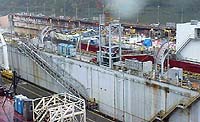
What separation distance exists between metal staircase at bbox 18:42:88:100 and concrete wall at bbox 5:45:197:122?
1.25ft

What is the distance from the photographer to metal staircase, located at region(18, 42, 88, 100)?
23.0 meters

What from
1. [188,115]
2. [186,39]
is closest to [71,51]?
[186,39]

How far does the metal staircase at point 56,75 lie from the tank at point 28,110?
19.3 ft

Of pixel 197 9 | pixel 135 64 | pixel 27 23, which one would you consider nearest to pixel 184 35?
pixel 135 64

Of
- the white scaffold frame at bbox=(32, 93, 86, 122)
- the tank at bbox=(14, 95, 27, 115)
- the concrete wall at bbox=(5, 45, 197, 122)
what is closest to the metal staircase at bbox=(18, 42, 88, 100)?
the concrete wall at bbox=(5, 45, 197, 122)

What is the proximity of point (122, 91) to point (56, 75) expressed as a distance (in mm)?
6052

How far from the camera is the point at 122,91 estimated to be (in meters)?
20.2

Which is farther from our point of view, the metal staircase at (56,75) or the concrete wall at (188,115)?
the metal staircase at (56,75)

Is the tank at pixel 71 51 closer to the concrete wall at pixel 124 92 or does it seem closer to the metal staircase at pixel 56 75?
the concrete wall at pixel 124 92

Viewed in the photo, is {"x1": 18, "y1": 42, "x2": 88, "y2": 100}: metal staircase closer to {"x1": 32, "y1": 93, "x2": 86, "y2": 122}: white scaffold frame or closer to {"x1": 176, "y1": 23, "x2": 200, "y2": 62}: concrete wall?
{"x1": 32, "y1": 93, "x2": 86, "y2": 122}: white scaffold frame

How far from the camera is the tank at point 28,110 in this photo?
16.7 m

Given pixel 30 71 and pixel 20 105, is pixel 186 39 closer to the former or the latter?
pixel 20 105

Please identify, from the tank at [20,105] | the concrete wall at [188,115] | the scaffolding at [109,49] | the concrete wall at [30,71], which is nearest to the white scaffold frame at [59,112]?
the tank at [20,105]

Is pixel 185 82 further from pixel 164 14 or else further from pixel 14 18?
pixel 14 18
